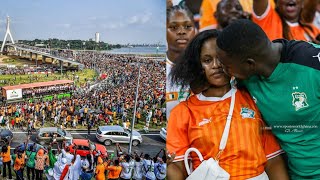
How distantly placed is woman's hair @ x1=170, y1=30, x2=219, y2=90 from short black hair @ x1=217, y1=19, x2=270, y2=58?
0.19m

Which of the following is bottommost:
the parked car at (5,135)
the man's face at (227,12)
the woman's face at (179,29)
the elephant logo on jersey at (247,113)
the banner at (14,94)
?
the parked car at (5,135)

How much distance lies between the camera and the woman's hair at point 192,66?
1651mm

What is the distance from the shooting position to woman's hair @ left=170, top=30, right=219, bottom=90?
165 cm

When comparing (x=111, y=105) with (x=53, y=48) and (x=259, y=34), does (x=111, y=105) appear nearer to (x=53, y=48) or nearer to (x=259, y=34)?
(x=53, y=48)

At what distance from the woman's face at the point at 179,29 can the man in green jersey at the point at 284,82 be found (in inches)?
11.2

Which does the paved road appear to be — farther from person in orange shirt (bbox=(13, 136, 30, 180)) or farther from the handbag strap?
the handbag strap

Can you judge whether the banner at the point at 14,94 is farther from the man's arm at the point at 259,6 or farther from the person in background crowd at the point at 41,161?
the man's arm at the point at 259,6

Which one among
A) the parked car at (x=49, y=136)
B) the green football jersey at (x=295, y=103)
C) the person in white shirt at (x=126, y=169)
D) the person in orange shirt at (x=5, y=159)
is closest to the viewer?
the green football jersey at (x=295, y=103)

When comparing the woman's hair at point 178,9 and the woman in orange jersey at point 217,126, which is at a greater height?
the woman's hair at point 178,9

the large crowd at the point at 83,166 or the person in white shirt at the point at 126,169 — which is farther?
the person in white shirt at the point at 126,169

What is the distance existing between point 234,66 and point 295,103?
0.97 feet

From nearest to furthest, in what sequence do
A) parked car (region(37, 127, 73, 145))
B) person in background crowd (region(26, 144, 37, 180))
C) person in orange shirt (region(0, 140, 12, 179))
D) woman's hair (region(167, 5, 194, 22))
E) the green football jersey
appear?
1. the green football jersey
2. woman's hair (region(167, 5, 194, 22))
3. person in background crowd (region(26, 144, 37, 180))
4. person in orange shirt (region(0, 140, 12, 179))
5. parked car (region(37, 127, 73, 145))

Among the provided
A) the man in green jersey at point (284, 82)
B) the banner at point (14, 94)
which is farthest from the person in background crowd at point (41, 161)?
the banner at point (14, 94)

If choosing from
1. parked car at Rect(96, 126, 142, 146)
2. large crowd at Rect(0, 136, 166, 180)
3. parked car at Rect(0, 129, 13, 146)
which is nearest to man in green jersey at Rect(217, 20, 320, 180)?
large crowd at Rect(0, 136, 166, 180)
